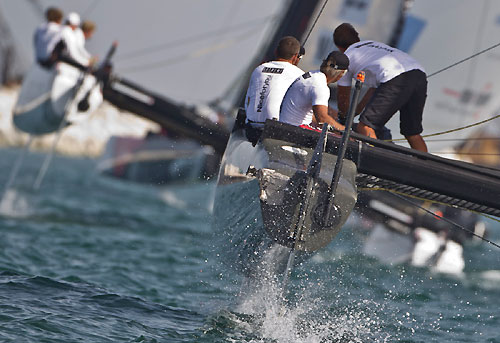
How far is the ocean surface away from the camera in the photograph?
4695 mm

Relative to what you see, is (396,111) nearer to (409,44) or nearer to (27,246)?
(27,246)

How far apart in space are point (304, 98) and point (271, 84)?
39cm

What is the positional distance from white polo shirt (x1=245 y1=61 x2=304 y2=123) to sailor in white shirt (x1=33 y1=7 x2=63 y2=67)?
5.80 m

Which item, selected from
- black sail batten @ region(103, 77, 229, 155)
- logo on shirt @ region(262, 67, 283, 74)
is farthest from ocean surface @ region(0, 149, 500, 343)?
black sail batten @ region(103, 77, 229, 155)

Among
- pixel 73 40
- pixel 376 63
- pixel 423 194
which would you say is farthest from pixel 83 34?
pixel 423 194

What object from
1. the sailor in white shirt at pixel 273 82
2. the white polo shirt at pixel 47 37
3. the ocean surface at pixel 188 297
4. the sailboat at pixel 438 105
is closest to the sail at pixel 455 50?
the sailboat at pixel 438 105

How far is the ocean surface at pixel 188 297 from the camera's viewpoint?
4.70m

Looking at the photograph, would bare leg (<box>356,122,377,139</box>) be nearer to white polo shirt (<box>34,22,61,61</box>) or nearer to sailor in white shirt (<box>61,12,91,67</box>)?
sailor in white shirt (<box>61,12,91,67</box>)

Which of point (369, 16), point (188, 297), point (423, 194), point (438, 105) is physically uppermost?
point (369, 16)

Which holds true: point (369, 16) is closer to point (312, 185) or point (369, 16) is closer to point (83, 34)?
point (83, 34)

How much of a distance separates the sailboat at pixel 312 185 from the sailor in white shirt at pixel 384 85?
18.0 inches

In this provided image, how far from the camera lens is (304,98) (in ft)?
16.0

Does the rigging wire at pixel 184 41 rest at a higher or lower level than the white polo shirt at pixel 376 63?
higher

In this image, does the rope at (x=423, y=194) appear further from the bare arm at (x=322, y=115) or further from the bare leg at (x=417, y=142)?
the bare leg at (x=417, y=142)
